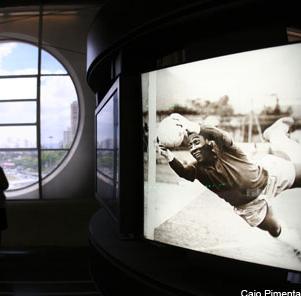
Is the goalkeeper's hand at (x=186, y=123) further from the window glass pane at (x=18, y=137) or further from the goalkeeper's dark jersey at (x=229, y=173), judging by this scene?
the window glass pane at (x=18, y=137)

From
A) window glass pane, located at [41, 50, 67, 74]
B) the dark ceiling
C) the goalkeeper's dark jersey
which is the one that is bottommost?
the goalkeeper's dark jersey

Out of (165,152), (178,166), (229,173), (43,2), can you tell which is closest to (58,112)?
(43,2)

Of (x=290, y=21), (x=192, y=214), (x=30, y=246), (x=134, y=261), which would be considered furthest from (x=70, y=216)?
(x=290, y=21)

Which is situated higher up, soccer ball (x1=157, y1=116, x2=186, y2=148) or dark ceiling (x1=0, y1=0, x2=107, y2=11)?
dark ceiling (x1=0, y1=0, x2=107, y2=11)

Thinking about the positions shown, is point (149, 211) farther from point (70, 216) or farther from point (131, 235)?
point (70, 216)

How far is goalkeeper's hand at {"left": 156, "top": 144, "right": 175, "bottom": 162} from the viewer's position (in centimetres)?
203

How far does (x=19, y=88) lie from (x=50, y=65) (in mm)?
762

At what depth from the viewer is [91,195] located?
6477mm

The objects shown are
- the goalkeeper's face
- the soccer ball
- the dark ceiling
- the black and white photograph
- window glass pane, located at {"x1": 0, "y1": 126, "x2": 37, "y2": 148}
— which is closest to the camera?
the black and white photograph

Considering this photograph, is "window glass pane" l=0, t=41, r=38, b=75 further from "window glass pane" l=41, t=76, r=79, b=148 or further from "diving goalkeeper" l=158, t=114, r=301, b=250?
"diving goalkeeper" l=158, t=114, r=301, b=250

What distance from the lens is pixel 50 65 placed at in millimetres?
6738

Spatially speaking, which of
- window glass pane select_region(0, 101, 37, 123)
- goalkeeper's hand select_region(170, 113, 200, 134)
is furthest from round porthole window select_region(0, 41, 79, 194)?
goalkeeper's hand select_region(170, 113, 200, 134)

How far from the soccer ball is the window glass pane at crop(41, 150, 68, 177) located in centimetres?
493

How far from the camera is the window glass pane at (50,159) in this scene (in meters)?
6.66
